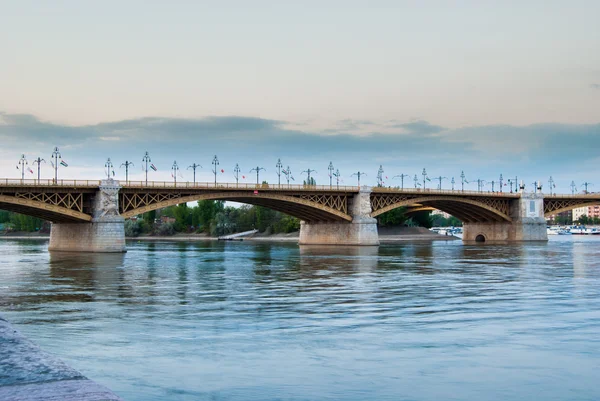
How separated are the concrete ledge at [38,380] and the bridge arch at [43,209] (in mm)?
69206

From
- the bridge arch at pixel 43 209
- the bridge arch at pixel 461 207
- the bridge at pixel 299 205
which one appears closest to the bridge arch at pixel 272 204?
the bridge at pixel 299 205

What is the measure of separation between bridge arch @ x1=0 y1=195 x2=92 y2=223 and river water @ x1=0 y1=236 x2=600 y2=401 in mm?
38348

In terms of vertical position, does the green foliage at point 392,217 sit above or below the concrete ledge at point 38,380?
above

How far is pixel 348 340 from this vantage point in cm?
2192

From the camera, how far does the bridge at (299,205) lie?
85812 millimetres

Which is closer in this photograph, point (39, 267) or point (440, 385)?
point (440, 385)

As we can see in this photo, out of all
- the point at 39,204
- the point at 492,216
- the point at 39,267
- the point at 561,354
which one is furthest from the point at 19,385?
the point at 492,216

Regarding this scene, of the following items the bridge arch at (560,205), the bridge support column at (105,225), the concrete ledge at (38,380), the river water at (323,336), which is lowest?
the river water at (323,336)

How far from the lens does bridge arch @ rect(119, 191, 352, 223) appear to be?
90938 mm

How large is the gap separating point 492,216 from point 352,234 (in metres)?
41.3

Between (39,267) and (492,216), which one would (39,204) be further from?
(492,216)

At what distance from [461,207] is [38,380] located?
133 metres

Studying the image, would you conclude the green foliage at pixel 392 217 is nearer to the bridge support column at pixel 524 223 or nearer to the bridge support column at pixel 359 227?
the bridge support column at pixel 524 223

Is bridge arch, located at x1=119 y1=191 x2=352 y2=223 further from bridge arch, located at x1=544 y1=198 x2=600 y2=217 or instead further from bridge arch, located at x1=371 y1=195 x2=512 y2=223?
bridge arch, located at x1=544 y1=198 x2=600 y2=217
